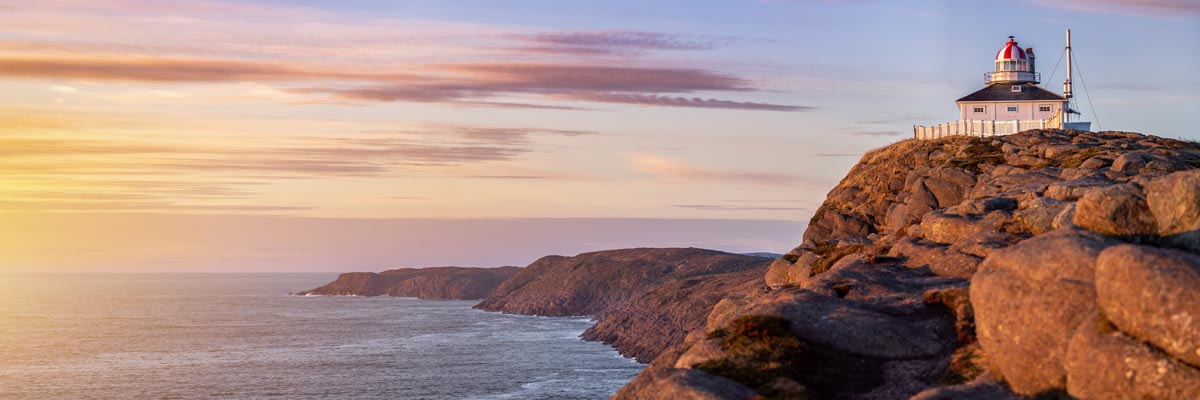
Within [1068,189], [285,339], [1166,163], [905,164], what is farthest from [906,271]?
[285,339]

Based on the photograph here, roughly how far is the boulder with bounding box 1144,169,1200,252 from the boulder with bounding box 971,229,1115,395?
4.29 m

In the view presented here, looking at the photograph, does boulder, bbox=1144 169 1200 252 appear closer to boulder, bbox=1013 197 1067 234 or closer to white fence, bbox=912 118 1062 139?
boulder, bbox=1013 197 1067 234

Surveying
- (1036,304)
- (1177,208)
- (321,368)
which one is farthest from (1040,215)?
(321,368)

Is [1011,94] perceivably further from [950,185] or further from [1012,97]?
[950,185]

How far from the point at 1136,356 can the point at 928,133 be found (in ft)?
253

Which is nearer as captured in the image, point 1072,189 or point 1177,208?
point 1177,208

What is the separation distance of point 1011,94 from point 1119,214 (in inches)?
3024

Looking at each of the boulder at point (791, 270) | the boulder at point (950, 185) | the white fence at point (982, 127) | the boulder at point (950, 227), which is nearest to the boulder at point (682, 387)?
the boulder at point (950, 227)

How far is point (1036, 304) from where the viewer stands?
85.6 ft

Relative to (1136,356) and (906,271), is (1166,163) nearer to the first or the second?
(906,271)

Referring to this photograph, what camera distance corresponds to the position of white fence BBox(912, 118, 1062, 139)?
93.2m

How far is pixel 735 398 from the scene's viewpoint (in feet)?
90.5

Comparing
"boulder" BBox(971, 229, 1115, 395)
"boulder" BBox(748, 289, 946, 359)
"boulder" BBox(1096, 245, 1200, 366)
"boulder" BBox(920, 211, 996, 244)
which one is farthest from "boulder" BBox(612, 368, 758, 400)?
"boulder" BBox(920, 211, 996, 244)

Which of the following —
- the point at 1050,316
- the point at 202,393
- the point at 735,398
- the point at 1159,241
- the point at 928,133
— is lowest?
the point at 202,393
